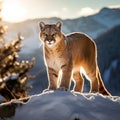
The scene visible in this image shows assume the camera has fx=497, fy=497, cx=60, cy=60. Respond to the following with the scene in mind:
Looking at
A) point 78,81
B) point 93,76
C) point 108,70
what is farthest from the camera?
point 108,70

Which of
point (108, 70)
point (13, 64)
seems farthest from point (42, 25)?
point (108, 70)

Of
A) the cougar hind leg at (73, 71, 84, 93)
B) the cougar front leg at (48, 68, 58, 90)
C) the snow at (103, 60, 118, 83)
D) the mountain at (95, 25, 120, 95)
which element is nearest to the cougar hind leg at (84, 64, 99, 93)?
the cougar hind leg at (73, 71, 84, 93)

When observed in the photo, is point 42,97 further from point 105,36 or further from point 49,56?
point 105,36

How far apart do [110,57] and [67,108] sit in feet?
433

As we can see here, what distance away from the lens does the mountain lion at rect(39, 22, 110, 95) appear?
1147 cm

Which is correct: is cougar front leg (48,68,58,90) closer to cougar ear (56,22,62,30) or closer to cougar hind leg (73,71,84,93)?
cougar ear (56,22,62,30)

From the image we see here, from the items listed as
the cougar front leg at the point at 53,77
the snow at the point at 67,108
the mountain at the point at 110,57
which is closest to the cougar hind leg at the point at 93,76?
the cougar front leg at the point at 53,77

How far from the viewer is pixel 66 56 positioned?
11609 mm

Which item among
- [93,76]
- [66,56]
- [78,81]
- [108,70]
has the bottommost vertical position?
[108,70]

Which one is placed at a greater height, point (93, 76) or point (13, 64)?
point (93, 76)

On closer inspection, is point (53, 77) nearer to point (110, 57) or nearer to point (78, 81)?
point (78, 81)

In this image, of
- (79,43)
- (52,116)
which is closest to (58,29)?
(79,43)

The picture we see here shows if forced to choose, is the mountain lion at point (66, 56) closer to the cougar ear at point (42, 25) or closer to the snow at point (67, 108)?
the cougar ear at point (42, 25)

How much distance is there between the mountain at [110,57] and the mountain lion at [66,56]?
112 metres
